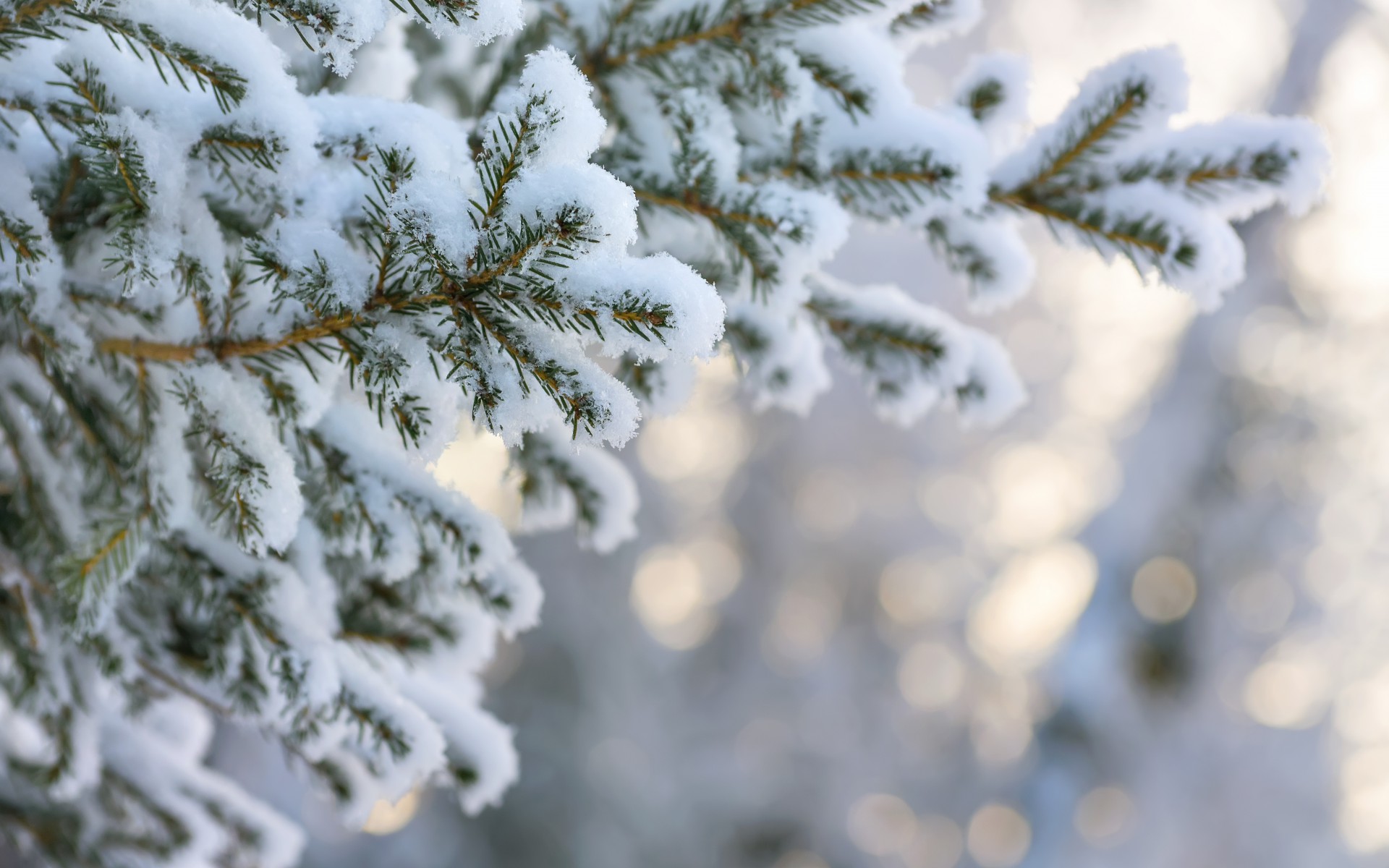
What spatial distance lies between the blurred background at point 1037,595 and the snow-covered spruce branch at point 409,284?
0.39 meters

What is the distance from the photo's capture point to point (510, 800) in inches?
351

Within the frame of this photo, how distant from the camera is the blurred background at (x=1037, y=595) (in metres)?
5.02

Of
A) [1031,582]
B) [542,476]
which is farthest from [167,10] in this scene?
[1031,582]

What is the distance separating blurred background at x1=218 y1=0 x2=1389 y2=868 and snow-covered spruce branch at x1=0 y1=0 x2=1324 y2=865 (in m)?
0.39

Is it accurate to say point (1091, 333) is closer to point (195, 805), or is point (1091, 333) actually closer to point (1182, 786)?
point (1182, 786)

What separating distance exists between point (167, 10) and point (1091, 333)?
7.37 m

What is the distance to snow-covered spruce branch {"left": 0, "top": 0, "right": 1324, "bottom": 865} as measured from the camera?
846 millimetres

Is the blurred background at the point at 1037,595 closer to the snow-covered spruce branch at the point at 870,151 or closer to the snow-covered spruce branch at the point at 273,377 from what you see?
the snow-covered spruce branch at the point at 870,151

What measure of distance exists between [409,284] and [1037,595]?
7.63 meters

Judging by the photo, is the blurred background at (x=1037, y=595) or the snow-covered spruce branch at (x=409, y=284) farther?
the blurred background at (x=1037, y=595)

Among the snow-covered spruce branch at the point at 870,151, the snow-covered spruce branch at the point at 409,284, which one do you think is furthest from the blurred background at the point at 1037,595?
the snow-covered spruce branch at the point at 409,284

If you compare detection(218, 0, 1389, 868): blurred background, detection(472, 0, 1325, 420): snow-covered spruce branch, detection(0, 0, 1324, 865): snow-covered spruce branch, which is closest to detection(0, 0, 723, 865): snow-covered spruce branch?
detection(0, 0, 1324, 865): snow-covered spruce branch

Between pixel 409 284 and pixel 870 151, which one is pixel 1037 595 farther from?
pixel 409 284

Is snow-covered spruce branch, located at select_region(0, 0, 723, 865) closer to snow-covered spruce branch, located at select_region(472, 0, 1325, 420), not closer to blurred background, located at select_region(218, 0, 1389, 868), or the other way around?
snow-covered spruce branch, located at select_region(472, 0, 1325, 420)
